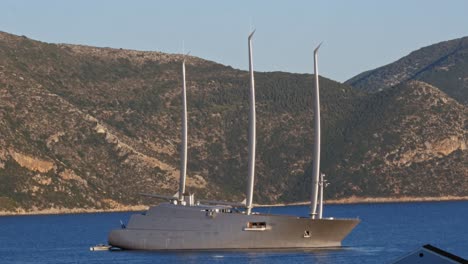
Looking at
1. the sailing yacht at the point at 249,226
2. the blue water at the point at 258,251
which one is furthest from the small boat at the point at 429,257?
the sailing yacht at the point at 249,226

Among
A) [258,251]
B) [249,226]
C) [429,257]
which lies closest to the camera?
[429,257]

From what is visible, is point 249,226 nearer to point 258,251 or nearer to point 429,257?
point 258,251

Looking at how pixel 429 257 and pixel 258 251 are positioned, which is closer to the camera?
pixel 429 257

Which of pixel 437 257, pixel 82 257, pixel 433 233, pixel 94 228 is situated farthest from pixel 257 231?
pixel 94 228

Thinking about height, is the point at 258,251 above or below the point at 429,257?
below

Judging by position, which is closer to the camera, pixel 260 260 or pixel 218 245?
pixel 260 260

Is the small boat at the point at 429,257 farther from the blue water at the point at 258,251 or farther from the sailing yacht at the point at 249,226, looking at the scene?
the sailing yacht at the point at 249,226

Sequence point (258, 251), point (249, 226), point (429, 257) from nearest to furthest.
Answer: point (429, 257), point (258, 251), point (249, 226)

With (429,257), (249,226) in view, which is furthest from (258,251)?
(429,257)

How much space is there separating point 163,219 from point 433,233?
49.1 metres

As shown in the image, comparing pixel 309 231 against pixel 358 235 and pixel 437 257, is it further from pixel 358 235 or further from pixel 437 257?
pixel 437 257

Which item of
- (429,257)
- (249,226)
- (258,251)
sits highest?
(249,226)

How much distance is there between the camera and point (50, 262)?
110 meters

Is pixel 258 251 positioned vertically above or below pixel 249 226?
below
